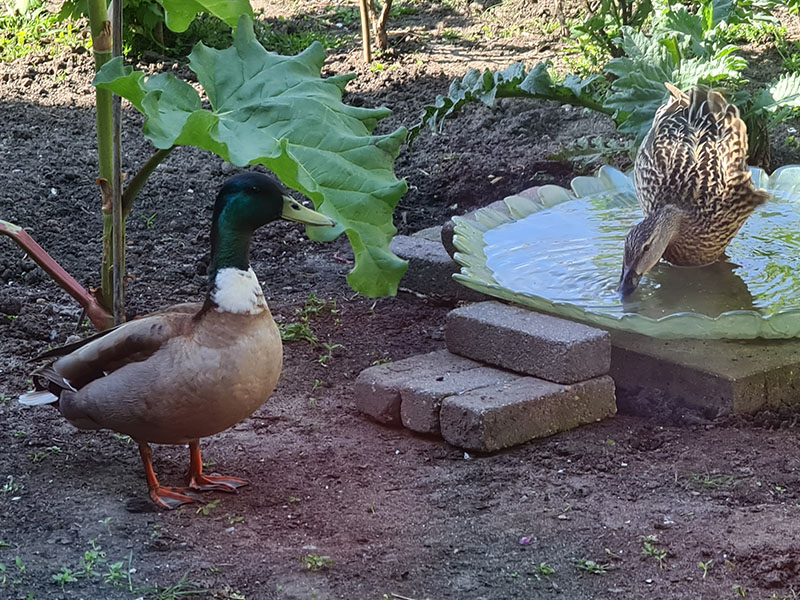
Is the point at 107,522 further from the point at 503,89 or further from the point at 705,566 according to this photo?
the point at 503,89

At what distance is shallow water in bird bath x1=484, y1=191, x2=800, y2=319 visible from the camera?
429 centimetres

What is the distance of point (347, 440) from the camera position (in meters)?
3.92

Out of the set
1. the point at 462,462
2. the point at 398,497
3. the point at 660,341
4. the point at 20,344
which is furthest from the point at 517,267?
the point at 20,344

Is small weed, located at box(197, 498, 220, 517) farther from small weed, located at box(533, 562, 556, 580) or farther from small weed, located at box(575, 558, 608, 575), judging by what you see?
small weed, located at box(575, 558, 608, 575)

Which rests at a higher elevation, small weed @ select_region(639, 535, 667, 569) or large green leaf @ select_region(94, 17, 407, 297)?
large green leaf @ select_region(94, 17, 407, 297)

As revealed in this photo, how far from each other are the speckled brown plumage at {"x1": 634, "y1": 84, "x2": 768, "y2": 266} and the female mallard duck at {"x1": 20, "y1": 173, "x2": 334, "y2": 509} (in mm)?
1920

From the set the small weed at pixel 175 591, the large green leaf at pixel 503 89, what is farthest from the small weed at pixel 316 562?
the large green leaf at pixel 503 89

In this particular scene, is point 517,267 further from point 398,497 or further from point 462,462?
point 398,497

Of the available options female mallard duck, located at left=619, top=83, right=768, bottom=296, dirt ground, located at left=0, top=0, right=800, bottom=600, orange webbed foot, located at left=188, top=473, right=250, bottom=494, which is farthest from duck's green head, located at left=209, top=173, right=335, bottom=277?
female mallard duck, located at left=619, top=83, right=768, bottom=296

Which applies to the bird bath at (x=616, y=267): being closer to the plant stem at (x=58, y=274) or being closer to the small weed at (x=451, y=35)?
the plant stem at (x=58, y=274)

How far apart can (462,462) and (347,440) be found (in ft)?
1.52

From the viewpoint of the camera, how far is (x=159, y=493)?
11.3 feet

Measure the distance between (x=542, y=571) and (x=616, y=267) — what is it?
6.34 ft

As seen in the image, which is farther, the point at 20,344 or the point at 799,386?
the point at 20,344
